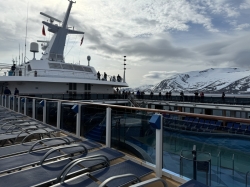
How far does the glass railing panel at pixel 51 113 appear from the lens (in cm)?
596

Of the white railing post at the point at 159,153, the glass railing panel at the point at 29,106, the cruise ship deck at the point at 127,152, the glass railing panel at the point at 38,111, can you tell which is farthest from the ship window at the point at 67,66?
the white railing post at the point at 159,153

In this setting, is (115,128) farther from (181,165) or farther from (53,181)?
(53,181)

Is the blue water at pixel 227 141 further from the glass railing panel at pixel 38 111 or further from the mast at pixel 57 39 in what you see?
the mast at pixel 57 39

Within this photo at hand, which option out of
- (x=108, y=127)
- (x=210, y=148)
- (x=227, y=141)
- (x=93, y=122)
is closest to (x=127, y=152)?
(x=108, y=127)

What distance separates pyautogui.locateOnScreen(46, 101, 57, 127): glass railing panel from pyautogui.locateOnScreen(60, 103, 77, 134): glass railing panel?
448 mm

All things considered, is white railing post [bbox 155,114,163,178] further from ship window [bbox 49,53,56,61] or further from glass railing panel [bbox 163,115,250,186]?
ship window [bbox 49,53,56,61]

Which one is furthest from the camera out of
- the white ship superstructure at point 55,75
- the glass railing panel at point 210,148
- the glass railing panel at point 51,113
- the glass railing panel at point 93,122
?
the white ship superstructure at point 55,75

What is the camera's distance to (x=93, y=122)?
4.88 metres

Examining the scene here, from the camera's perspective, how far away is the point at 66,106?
554 cm

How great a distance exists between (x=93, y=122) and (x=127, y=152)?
1557 millimetres

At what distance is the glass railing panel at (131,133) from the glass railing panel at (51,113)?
260cm

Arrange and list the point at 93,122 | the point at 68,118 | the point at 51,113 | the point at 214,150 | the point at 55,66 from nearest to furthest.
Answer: the point at 214,150
the point at 93,122
the point at 68,118
the point at 51,113
the point at 55,66

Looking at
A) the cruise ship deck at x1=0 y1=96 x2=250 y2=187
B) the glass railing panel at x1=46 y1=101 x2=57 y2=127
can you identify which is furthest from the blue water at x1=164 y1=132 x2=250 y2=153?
the glass railing panel at x1=46 y1=101 x2=57 y2=127

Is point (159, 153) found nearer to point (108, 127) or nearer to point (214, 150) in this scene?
point (214, 150)
